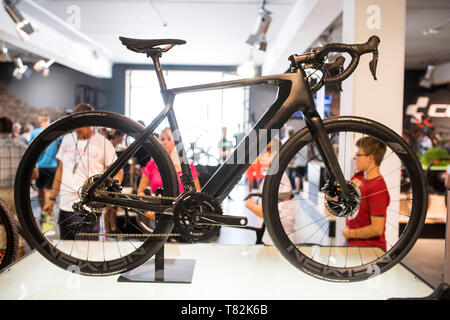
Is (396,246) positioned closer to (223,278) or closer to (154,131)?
(223,278)

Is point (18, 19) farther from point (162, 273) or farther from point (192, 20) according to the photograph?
point (192, 20)

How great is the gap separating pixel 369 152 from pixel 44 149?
6.17 ft

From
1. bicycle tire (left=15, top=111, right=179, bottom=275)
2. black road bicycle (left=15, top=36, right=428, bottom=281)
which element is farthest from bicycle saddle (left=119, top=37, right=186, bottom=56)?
bicycle tire (left=15, top=111, right=179, bottom=275)

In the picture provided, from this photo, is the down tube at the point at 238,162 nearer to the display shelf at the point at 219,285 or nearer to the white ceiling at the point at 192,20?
the display shelf at the point at 219,285

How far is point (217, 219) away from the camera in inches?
62.0

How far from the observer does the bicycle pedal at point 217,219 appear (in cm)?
157

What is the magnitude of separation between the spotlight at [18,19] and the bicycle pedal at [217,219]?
3157 mm

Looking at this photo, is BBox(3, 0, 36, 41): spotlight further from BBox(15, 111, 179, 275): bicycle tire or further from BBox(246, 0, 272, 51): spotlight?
BBox(246, 0, 272, 51): spotlight

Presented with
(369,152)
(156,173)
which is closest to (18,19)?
(156,173)

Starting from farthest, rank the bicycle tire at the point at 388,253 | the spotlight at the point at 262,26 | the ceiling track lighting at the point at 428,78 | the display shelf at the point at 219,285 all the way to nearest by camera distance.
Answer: the ceiling track lighting at the point at 428,78, the spotlight at the point at 262,26, the display shelf at the point at 219,285, the bicycle tire at the point at 388,253

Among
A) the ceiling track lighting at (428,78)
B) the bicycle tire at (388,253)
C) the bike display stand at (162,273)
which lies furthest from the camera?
the ceiling track lighting at (428,78)

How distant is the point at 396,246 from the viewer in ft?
5.15

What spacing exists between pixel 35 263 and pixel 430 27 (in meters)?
8.31

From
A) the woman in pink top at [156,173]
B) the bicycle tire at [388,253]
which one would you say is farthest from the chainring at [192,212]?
the bicycle tire at [388,253]
